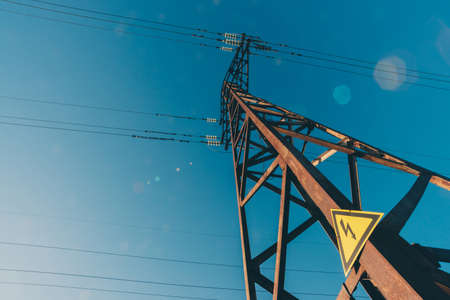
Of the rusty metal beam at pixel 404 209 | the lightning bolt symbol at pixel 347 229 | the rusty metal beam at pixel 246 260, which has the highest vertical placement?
the rusty metal beam at pixel 404 209

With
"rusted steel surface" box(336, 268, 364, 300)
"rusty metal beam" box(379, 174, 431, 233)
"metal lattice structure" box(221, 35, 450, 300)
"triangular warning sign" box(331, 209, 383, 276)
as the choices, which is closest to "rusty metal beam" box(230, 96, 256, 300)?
"metal lattice structure" box(221, 35, 450, 300)

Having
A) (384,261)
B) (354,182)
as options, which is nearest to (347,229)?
(384,261)

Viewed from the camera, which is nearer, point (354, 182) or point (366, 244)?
point (366, 244)

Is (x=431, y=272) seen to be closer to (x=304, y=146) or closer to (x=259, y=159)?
(x=259, y=159)

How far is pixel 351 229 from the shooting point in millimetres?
1897

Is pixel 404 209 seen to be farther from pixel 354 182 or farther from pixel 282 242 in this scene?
pixel 282 242

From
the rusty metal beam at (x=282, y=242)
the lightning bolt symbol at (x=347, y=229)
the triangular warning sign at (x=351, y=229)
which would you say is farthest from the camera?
the rusty metal beam at (x=282, y=242)

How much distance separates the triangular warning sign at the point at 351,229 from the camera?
171 centimetres

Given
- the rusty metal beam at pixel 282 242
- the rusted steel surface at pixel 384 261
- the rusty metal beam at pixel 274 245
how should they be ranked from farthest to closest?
the rusty metal beam at pixel 274 245 < the rusty metal beam at pixel 282 242 < the rusted steel surface at pixel 384 261

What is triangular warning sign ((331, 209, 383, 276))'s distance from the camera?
5.61 ft

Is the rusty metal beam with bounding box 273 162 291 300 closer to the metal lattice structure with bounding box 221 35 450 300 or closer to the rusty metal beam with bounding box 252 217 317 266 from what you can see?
the metal lattice structure with bounding box 221 35 450 300

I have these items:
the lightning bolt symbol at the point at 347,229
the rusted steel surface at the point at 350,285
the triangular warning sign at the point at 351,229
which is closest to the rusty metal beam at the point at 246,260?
the rusted steel surface at the point at 350,285

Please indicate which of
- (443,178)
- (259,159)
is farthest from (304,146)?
(443,178)

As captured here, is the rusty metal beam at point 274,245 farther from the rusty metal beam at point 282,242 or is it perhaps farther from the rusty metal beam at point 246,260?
the rusty metal beam at point 282,242
